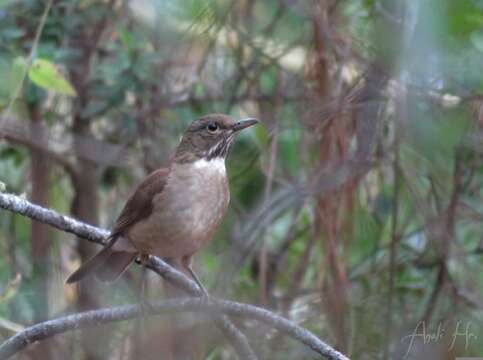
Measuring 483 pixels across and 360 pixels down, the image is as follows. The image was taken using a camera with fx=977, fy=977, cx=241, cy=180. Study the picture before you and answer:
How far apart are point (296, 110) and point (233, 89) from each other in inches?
27.1

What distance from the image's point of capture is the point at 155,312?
4.03 meters

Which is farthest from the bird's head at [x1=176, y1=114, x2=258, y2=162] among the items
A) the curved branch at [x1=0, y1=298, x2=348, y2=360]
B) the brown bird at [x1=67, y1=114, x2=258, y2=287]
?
the curved branch at [x1=0, y1=298, x2=348, y2=360]

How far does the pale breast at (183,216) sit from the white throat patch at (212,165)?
59 mm

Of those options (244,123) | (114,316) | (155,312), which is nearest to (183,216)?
(244,123)

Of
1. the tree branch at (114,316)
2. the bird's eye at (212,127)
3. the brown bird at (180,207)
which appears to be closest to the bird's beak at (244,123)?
the brown bird at (180,207)

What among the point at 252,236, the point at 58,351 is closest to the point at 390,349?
the point at 252,236

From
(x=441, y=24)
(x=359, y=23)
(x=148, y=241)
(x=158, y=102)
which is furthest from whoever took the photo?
(x=158, y=102)

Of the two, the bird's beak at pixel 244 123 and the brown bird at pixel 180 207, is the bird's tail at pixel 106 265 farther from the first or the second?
the bird's beak at pixel 244 123

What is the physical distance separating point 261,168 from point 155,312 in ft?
6.96

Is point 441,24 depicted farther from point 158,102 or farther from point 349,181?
point 158,102

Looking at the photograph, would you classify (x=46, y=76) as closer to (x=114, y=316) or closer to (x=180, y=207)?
(x=180, y=207)

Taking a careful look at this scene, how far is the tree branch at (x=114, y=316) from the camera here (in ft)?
12.1

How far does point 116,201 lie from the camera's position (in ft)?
22.6

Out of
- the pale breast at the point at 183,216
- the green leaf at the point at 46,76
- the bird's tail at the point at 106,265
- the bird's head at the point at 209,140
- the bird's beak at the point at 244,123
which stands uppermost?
the green leaf at the point at 46,76
